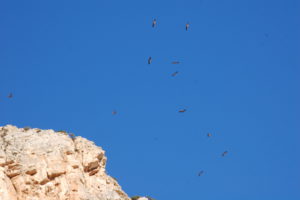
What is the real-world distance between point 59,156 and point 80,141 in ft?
16.4

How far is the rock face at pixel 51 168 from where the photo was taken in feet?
216

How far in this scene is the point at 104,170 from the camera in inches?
2990

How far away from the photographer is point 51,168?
2687 inches

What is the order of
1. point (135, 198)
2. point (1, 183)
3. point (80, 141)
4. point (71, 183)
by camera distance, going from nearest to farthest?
1. point (1, 183)
2. point (71, 183)
3. point (80, 141)
4. point (135, 198)

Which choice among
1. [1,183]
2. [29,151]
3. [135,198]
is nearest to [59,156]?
[29,151]

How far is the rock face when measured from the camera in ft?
216

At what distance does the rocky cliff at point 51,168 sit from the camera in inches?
2596

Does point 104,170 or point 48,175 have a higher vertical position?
point 104,170

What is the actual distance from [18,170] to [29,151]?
9.75ft

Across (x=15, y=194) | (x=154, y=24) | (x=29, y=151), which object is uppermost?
(x=154, y=24)

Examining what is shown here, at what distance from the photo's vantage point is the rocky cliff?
65938 mm

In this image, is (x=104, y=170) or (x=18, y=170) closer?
(x=18, y=170)

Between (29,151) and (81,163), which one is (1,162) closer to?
(29,151)

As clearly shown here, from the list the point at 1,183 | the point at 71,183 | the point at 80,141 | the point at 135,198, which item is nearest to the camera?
the point at 1,183
